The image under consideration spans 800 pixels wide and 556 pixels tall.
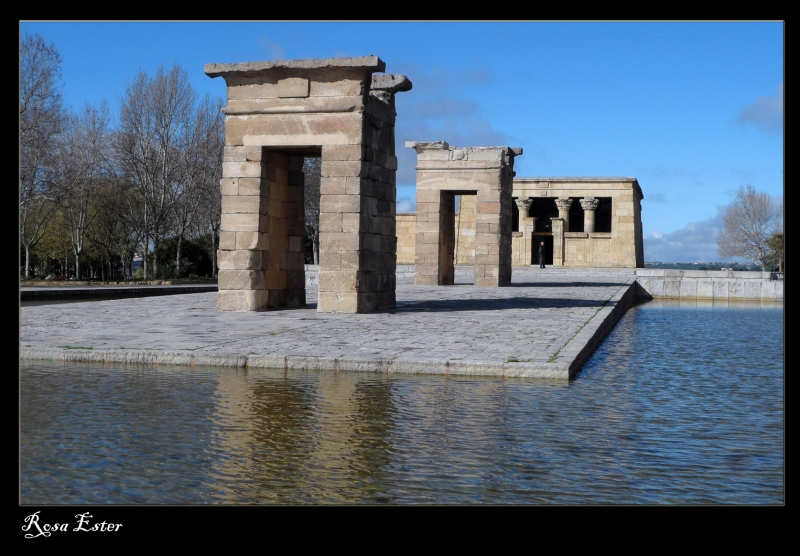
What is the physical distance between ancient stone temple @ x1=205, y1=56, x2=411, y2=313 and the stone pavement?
733 millimetres

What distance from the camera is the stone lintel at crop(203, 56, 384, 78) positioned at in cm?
1512

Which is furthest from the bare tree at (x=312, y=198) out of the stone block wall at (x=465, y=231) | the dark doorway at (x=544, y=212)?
the dark doorway at (x=544, y=212)

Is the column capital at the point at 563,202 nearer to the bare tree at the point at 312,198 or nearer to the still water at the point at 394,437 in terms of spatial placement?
the bare tree at the point at 312,198

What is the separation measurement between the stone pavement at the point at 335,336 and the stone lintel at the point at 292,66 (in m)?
4.14

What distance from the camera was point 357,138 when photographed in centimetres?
1552

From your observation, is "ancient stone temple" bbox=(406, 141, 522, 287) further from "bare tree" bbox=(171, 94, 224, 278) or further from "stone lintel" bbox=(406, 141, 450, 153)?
"bare tree" bbox=(171, 94, 224, 278)

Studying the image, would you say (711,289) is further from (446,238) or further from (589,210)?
(589,210)

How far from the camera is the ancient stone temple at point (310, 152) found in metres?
15.6

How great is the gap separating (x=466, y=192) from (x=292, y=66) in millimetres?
13901

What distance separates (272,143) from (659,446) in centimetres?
1132

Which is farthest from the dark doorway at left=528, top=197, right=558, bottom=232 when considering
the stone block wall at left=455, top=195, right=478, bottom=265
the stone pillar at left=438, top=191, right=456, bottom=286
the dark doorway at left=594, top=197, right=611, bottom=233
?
the stone pillar at left=438, top=191, right=456, bottom=286

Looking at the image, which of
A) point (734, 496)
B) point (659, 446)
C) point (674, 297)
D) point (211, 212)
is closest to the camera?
point (734, 496)
